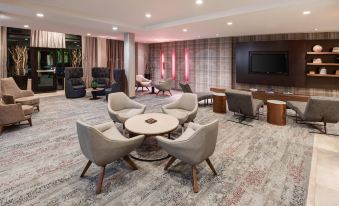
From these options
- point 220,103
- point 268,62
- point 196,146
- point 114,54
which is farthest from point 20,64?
point 268,62

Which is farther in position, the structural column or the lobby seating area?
the structural column

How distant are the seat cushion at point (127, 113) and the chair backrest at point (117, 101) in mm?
123

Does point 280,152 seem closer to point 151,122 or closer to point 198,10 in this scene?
point 151,122

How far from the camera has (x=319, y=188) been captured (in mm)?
2604

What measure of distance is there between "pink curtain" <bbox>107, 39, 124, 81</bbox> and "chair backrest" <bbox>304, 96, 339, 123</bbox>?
355 inches

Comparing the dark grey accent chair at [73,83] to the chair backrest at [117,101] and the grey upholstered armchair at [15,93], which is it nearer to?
the grey upholstered armchair at [15,93]

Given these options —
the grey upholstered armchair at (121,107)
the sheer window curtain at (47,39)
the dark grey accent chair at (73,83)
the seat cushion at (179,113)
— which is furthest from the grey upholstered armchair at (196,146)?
the sheer window curtain at (47,39)

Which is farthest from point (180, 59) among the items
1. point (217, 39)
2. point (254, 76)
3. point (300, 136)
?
point (300, 136)

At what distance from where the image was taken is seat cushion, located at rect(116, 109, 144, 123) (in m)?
4.20

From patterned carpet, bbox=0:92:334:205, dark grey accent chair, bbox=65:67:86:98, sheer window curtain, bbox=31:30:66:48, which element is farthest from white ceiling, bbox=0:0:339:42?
sheer window curtain, bbox=31:30:66:48

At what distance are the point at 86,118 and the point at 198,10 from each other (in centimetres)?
397

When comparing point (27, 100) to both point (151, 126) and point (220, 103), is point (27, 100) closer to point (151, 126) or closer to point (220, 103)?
point (151, 126)

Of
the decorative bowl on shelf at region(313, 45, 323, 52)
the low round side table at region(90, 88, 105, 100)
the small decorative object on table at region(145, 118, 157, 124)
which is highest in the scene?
the decorative bowl on shelf at region(313, 45, 323, 52)

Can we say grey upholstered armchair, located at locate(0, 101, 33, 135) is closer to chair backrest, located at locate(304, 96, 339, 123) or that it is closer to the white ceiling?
the white ceiling
